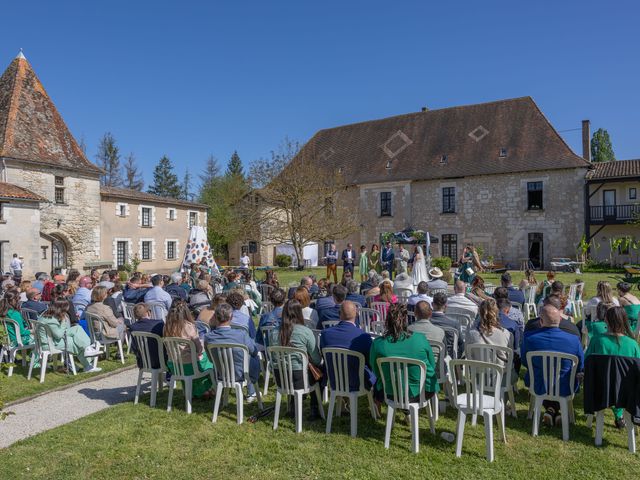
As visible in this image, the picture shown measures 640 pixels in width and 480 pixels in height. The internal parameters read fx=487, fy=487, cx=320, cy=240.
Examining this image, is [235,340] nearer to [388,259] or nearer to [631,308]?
[631,308]

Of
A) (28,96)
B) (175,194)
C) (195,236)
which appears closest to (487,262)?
(195,236)

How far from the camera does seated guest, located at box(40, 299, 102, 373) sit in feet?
21.6

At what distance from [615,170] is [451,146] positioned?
901 centimetres

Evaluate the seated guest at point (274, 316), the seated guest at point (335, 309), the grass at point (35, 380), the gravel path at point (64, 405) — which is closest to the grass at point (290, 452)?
the gravel path at point (64, 405)

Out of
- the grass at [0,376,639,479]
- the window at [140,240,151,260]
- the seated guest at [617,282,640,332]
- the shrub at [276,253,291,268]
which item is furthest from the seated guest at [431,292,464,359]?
the shrub at [276,253,291,268]

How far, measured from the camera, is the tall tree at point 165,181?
188ft

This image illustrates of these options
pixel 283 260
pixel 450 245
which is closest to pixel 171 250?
pixel 283 260

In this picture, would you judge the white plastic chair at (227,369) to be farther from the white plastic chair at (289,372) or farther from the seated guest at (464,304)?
the seated guest at (464,304)

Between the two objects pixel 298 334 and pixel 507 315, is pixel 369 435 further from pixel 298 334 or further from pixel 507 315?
pixel 507 315

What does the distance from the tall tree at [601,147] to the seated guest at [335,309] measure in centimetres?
4169

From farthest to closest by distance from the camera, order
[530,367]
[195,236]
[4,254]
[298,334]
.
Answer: [4,254], [195,236], [298,334], [530,367]

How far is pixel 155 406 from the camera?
551 centimetres

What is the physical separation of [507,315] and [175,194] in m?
56.0

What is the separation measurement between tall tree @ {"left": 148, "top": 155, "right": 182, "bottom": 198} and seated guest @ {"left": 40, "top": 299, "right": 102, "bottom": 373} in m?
52.6
